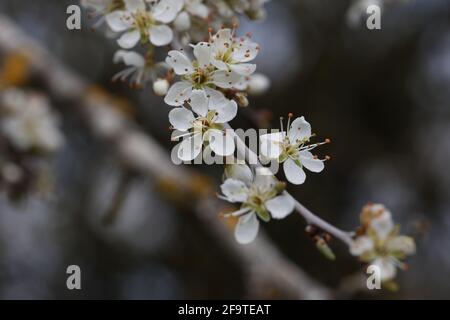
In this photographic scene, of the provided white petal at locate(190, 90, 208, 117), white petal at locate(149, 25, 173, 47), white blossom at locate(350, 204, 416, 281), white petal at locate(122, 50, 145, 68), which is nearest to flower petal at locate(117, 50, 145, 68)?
white petal at locate(122, 50, 145, 68)

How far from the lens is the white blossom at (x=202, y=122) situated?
1394 millimetres

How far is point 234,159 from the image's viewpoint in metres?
1.42

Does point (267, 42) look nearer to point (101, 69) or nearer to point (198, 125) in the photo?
point (101, 69)

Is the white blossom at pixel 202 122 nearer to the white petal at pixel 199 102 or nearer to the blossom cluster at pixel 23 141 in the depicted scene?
the white petal at pixel 199 102

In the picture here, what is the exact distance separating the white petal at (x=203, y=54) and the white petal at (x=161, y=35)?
0.22 m

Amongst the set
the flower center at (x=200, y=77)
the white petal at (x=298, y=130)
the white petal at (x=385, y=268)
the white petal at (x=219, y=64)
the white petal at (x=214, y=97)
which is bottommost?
the white petal at (x=385, y=268)

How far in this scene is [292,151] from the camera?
57.7 inches

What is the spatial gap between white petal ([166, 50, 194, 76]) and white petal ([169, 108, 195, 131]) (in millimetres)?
95

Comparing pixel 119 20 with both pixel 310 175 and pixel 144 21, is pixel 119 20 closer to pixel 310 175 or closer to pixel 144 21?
pixel 144 21

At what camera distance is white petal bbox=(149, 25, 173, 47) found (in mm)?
1636

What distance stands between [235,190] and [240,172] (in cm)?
7

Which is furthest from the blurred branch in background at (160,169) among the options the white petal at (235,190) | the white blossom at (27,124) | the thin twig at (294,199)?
the white petal at (235,190)

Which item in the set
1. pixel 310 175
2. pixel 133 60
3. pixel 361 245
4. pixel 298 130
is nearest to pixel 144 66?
pixel 133 60

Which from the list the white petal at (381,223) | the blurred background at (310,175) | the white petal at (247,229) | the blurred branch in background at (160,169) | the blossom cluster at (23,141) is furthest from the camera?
the blurred background at (310,175)
